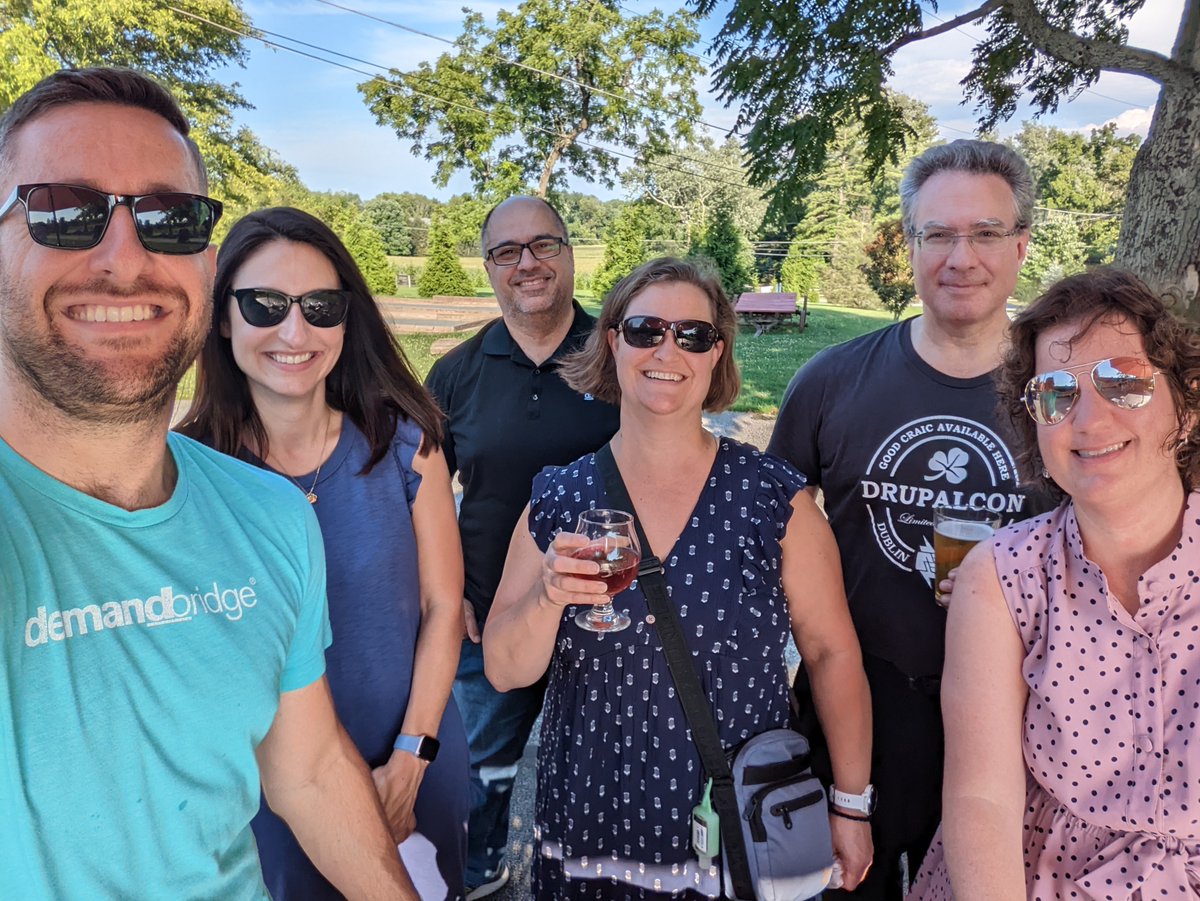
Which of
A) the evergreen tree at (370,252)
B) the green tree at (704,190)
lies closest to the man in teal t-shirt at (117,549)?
the evergreen tree at (370,252)

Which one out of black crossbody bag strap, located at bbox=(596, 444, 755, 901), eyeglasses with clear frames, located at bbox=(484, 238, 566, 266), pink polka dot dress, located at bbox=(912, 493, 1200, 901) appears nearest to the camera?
pink polka dot dress, located at bbox=(912, 493, 1200, 901)

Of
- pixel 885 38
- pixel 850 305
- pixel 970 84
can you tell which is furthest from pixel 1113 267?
pixel 850 305

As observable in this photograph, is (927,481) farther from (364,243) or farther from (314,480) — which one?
(364,243)

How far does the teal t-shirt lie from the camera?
109 centimetres

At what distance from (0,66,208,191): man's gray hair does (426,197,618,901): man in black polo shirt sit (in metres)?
1.82

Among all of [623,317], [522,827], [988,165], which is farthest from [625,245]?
[623,317]

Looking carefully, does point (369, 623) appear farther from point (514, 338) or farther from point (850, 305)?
point (850, 305)

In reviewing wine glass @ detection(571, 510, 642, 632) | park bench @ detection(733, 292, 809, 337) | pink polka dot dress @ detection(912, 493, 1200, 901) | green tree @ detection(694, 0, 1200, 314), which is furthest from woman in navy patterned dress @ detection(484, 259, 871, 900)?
park bench @ detection(733, 292, 809, 337)

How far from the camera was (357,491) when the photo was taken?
2.11 meters

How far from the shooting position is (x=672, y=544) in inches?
80.4

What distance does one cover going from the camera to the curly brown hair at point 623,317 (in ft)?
7.59

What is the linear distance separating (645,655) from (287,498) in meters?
0.98

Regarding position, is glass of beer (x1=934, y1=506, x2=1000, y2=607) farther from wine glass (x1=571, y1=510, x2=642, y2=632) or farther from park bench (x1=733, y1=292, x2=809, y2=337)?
park bench (x1=733, y1=292, x2=809, y2=337)

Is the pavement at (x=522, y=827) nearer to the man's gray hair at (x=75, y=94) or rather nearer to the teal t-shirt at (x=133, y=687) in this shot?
the teal t-shirt at (x=133, y=687)
